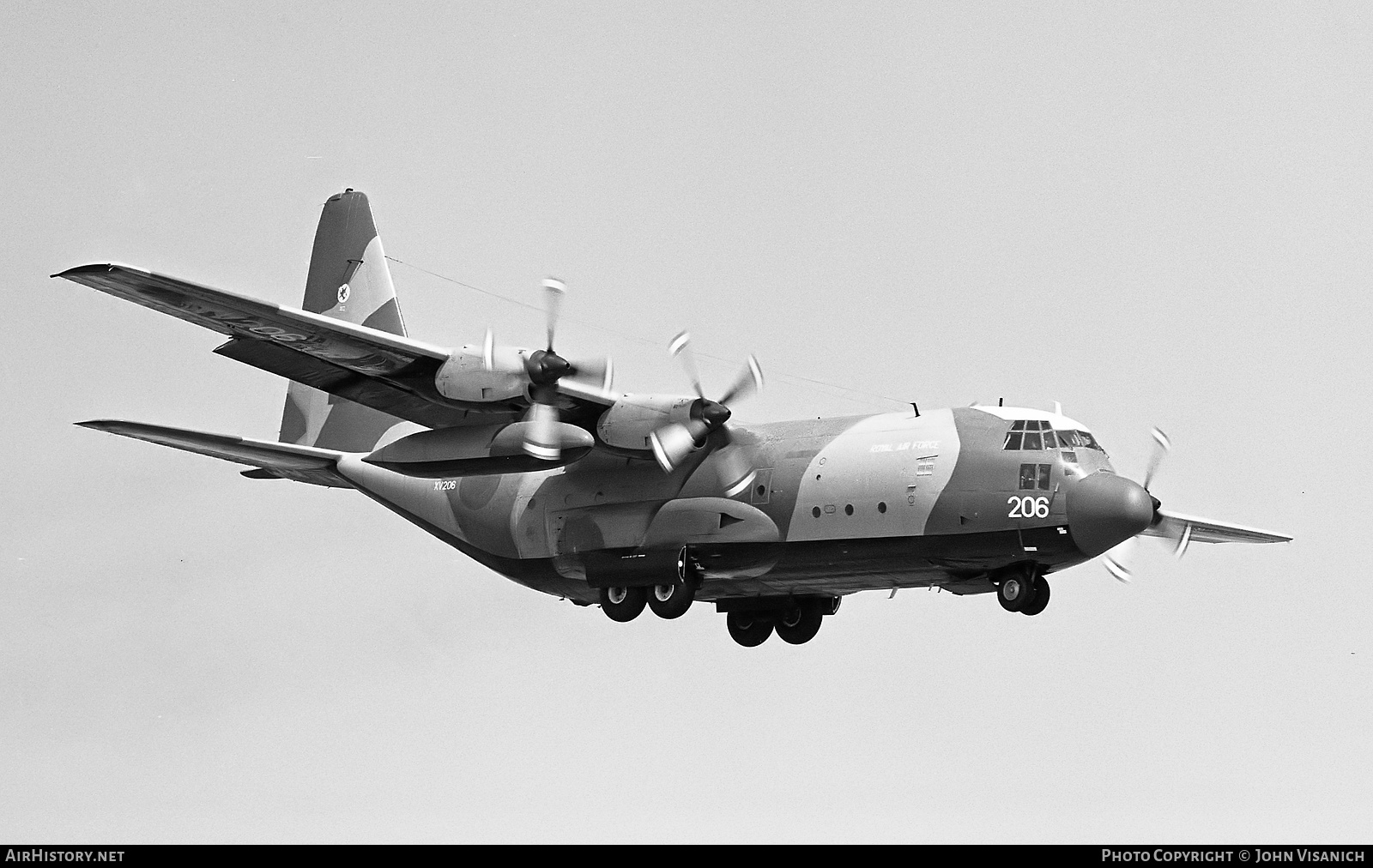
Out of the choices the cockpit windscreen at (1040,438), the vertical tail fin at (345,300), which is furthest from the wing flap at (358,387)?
the cockpit windscreen at (1040,438)

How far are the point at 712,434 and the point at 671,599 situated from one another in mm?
1998

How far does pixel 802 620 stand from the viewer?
78.1 ft

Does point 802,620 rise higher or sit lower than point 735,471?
lower

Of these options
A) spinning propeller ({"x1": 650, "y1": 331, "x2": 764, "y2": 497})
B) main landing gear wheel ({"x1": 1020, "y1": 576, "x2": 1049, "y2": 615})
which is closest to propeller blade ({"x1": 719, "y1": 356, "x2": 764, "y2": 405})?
spinning propeller ({"x1": 650, "y1": 331, "x2": 764, "y2": 497})

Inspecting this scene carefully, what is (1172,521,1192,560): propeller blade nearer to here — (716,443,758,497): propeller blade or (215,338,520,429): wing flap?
(716,443,758,497): propeller blade

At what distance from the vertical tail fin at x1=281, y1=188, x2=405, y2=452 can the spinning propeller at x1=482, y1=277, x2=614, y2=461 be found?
471cm

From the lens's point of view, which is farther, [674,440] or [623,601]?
[623,601]

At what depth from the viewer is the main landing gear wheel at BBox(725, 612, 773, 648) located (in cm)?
2402

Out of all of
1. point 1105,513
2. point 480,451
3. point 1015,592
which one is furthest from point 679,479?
point 1105,513

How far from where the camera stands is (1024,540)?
20422 mm

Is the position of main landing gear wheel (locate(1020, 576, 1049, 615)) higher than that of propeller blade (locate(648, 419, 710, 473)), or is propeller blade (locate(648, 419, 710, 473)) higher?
propeller blade (locate(648, 419, 710, 473))

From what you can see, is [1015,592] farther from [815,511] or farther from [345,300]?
[345,300]
